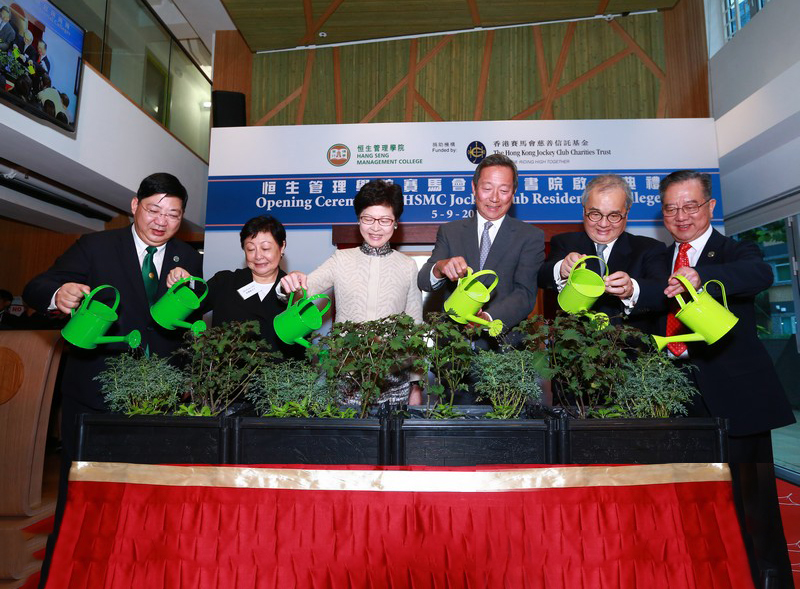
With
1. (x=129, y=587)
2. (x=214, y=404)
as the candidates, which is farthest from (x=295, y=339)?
(x=129, y=587)

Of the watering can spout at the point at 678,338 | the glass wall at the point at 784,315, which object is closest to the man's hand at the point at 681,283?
the watering can spout at the point at 678,338

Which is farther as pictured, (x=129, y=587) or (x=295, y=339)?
(x=295, y=339)

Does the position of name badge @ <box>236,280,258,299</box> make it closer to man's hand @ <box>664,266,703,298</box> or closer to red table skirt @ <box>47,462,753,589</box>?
red table skirt @ <box>47,462,753,589</box>

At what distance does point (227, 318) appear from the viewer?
181cm

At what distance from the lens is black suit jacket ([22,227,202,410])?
5.03 feet

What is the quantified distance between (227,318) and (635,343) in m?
1.36

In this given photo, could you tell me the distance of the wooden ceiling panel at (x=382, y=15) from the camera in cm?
423

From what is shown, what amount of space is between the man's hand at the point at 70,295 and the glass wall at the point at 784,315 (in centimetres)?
395

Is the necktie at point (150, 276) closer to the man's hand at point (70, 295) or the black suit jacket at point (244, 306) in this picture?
the black suit jacket at point (244, 306)

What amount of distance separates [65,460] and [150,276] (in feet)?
2.05

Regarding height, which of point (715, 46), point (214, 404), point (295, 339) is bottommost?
point (214, 404)

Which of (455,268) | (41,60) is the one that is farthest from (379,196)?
(41,60)

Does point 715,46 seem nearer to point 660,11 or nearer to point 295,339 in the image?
point 660,11

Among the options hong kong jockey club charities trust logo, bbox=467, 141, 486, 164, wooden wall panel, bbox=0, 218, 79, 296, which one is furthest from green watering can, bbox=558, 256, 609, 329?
wooden wall panel, bbox=0, 218, 79, 296
